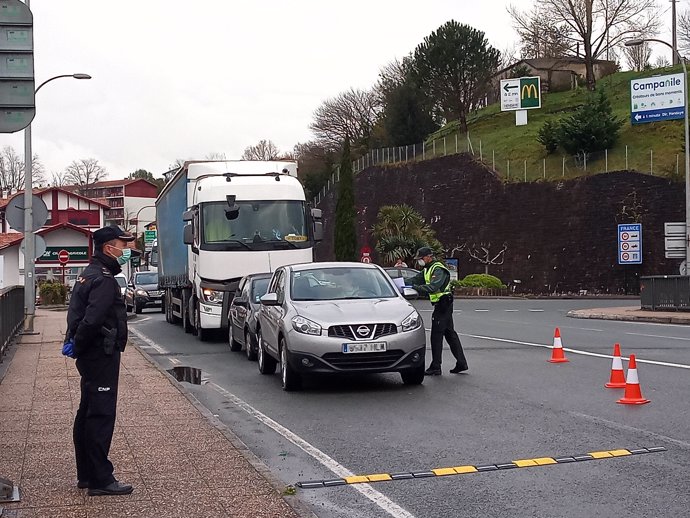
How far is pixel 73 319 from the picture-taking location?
677cm

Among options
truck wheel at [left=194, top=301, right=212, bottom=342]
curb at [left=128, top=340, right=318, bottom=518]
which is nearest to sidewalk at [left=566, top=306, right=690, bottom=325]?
truck wheel at [left=194, top=301, right=212, bottom=342]

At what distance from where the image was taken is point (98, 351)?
6.73 meters

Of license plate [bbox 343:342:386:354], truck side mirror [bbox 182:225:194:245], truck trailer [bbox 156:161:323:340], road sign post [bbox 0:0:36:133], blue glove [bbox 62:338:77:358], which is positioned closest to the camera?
blue glove [bbox 62:338:77:358]

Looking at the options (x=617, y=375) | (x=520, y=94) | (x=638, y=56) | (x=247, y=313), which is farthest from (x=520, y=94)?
(x=617, y=375)

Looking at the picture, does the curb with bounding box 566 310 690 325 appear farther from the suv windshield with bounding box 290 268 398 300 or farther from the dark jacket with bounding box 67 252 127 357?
the dark jacket with bounding box 67 252 127 357

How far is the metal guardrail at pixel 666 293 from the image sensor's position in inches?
1251

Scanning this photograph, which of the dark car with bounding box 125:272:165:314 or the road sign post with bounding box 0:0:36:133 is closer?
the road sign post with bounding box 0:0:36:133

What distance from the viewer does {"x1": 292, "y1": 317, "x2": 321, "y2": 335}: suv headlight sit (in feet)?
39.5

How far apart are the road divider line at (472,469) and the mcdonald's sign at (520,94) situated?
60.9 meters

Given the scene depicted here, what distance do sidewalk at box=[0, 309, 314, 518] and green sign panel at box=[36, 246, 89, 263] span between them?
168 ft

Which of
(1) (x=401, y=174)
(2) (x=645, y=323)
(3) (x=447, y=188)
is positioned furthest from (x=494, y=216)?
(2) (x=645, y=323)

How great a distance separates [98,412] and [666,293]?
28307 mm

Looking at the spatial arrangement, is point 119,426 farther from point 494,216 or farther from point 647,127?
point 647,127

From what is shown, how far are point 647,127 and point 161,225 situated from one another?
37.9 meters
